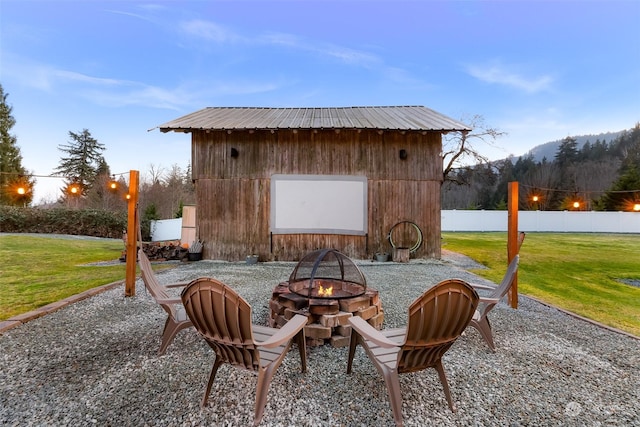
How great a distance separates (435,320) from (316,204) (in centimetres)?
623

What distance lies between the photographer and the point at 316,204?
25.6 ft

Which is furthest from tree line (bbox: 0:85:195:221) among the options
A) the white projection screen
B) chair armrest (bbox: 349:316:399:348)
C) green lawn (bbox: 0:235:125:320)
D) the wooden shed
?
chair armrest (bbox: 349:316:399:348)

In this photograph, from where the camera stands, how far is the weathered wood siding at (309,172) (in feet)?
25.9

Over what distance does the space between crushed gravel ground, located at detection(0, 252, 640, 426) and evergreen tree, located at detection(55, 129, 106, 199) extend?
28.0 metres

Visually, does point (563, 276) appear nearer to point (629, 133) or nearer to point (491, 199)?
point (491, 199)

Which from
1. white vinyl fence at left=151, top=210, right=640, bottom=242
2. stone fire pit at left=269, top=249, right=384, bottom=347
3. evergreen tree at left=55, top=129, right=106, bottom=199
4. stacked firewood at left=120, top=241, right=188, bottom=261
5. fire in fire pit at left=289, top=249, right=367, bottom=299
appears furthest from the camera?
evergreen tree at left=55, top=129, right=106, bottom=199

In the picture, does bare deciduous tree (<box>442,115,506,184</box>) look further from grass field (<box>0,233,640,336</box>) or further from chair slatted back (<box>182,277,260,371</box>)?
chair slatted back (<box>182,277,260,371</box>)

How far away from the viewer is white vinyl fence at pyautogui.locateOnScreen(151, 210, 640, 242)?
58.8 ft

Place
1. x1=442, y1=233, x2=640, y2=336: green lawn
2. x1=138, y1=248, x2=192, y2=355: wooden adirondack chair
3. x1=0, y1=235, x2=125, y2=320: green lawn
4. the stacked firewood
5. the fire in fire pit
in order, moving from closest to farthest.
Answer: x1=138, y1=248, x2=192, y2=355: wooden adirondack chair
the fire in fire pit
x1=0, y1=235, x2=125, y2=320: green lawn
x1=442, y1=233, x2=640, y2=336: green lawn
the stacked firewood

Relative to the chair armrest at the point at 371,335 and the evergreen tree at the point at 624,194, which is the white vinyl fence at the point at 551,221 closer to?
the evergreen tree at the point at 624,194

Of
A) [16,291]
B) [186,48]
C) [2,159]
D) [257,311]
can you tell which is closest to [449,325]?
[257,311]

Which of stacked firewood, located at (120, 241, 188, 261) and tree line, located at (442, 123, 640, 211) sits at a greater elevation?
tree line, located at (442, 123, 640, 211)

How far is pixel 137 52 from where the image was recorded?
11008mm

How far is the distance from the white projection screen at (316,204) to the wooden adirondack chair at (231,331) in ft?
19.6
